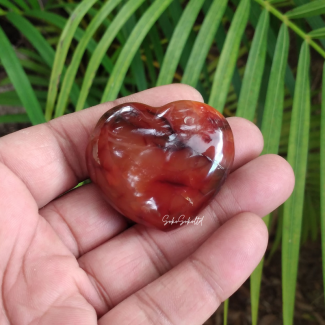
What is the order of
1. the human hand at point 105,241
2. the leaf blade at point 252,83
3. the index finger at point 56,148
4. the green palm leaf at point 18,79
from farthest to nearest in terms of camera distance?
the green palm leaf at point 18,79 → the leaf blade at point 252,83 → the index finger at point 56,148 → the human hand at point 105,241

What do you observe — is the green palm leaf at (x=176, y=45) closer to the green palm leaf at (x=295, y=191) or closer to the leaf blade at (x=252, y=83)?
the leaf blade at (x=252, y=83)

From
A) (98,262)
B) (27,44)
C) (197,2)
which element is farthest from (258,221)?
(27,44)

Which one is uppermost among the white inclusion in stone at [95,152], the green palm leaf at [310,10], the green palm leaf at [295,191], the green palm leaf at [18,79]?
the green palm leaf at [310,10]

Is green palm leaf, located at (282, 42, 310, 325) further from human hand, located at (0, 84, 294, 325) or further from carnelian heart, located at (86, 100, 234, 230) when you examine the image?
carnelian heart, located at (86, 100, 234, 230)

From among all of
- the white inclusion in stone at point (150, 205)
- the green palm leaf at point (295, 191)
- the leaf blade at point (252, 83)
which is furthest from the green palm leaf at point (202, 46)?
the white inclusion in stone at point (150, 205)

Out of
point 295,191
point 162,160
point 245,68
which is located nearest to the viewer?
point 162,160

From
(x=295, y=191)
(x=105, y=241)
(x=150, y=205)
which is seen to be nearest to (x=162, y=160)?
(x=150, y=205)

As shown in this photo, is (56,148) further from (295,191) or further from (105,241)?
(295,191)
